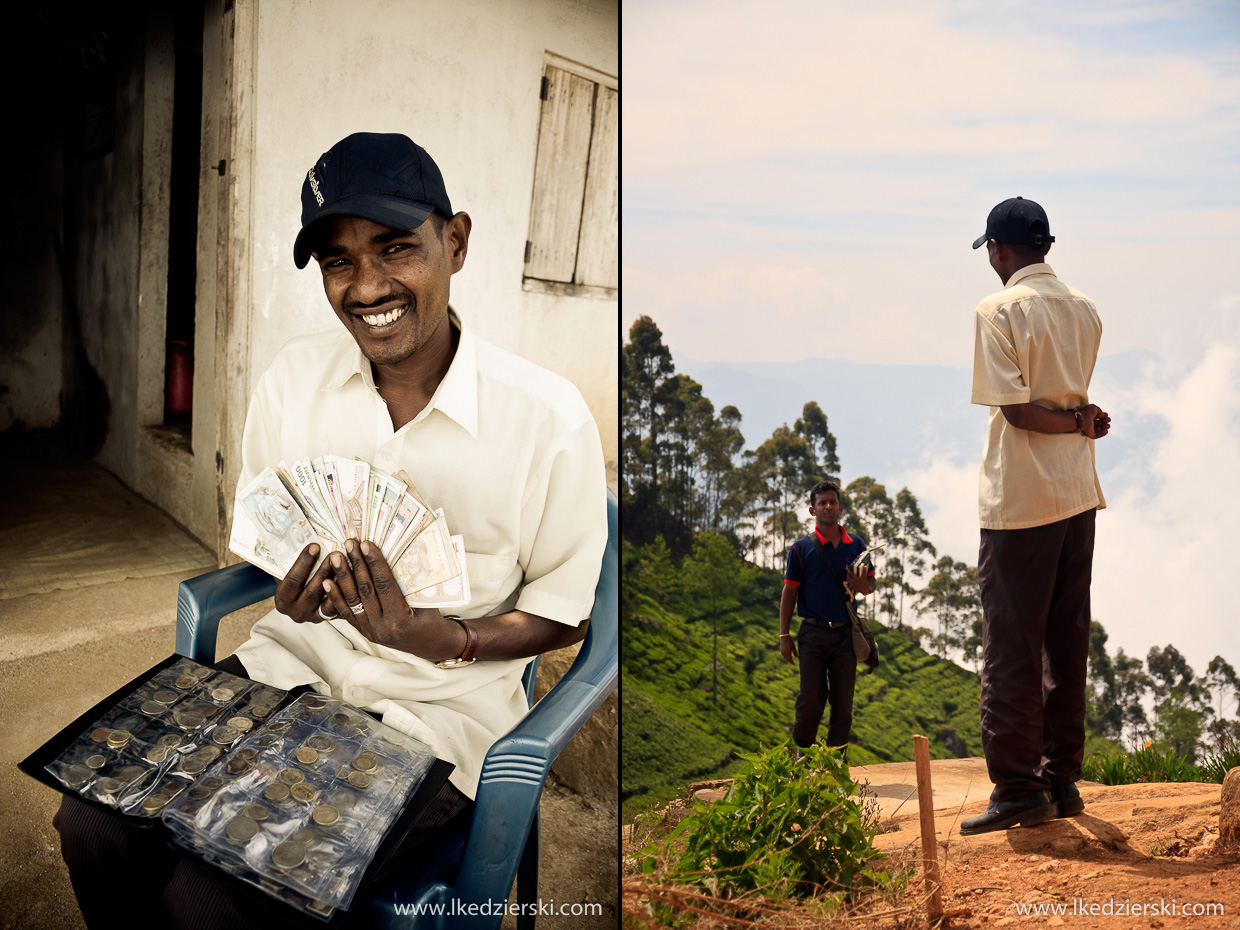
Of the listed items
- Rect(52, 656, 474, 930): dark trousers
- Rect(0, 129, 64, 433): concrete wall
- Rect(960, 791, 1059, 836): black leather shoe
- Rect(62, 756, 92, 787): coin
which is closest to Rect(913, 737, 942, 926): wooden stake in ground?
Rect(960, 791, 1059, 836): black leather shoe

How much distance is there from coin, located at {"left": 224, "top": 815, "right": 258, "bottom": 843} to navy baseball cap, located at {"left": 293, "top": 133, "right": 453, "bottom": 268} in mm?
1129

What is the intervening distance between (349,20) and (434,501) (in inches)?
61.4

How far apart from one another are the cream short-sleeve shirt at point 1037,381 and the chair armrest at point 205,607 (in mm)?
1966

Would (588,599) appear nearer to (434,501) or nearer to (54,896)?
(434,501)

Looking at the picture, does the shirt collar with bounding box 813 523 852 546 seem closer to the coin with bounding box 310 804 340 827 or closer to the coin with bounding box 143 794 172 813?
the coin with bounding box 310 804 340 827

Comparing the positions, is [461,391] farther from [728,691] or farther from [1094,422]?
[728,691]

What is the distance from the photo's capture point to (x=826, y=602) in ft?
9.67

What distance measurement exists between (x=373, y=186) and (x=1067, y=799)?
245 centimetres

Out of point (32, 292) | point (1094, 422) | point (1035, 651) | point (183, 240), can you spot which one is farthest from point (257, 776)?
point (32, 292)

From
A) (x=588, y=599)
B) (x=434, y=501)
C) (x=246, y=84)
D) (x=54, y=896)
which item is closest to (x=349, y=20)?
(x=246, y=84)

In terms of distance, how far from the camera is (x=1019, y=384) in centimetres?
220

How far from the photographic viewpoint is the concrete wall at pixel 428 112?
2459 millimetres

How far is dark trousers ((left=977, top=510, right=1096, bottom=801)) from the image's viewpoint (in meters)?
2.30

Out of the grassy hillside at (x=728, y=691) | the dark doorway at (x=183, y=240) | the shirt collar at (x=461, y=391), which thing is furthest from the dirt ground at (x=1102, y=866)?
the dark doorway at (x=183, y=240)
